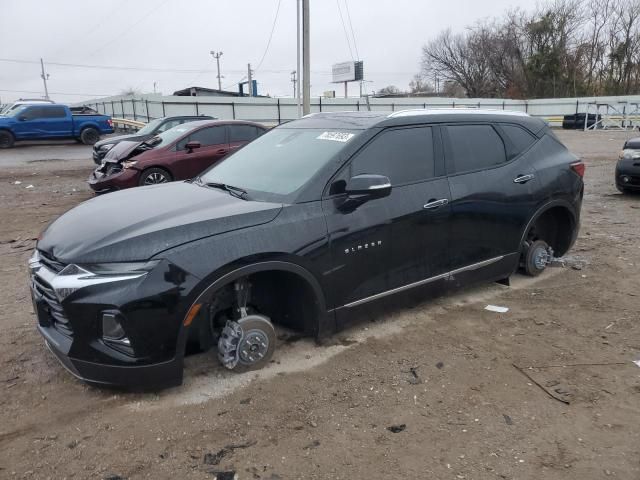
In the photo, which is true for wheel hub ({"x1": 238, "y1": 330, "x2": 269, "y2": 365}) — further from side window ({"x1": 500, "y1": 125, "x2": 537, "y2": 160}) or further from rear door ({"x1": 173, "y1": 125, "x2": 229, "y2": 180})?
rear door ({"x1": 173, "y1": 125, "x2": 229, "y2": 180})

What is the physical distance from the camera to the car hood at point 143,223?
2965mm

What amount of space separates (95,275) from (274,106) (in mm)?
32370

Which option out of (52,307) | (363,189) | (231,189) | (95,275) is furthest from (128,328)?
(363,189)

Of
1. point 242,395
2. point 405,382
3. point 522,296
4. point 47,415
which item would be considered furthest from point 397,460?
point 522,296

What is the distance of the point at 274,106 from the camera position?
3397 cm

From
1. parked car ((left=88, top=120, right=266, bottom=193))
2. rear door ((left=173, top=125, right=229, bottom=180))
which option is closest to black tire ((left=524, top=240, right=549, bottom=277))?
parked car ((left=88, top=120, right=266, bottom=193))

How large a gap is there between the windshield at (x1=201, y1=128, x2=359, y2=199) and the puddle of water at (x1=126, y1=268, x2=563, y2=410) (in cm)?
119

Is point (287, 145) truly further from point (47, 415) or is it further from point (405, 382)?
point (47, 415)

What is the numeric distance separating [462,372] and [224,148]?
318 inches

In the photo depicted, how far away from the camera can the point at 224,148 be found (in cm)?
1059

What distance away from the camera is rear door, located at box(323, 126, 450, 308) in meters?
3.65

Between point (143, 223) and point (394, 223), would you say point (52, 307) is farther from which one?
point (394, 223)

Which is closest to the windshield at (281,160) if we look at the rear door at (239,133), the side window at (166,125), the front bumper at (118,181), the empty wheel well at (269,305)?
the empty wheel well at (269,305)

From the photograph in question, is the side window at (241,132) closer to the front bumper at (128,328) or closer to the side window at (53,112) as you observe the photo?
the front bumper at (128,328)
